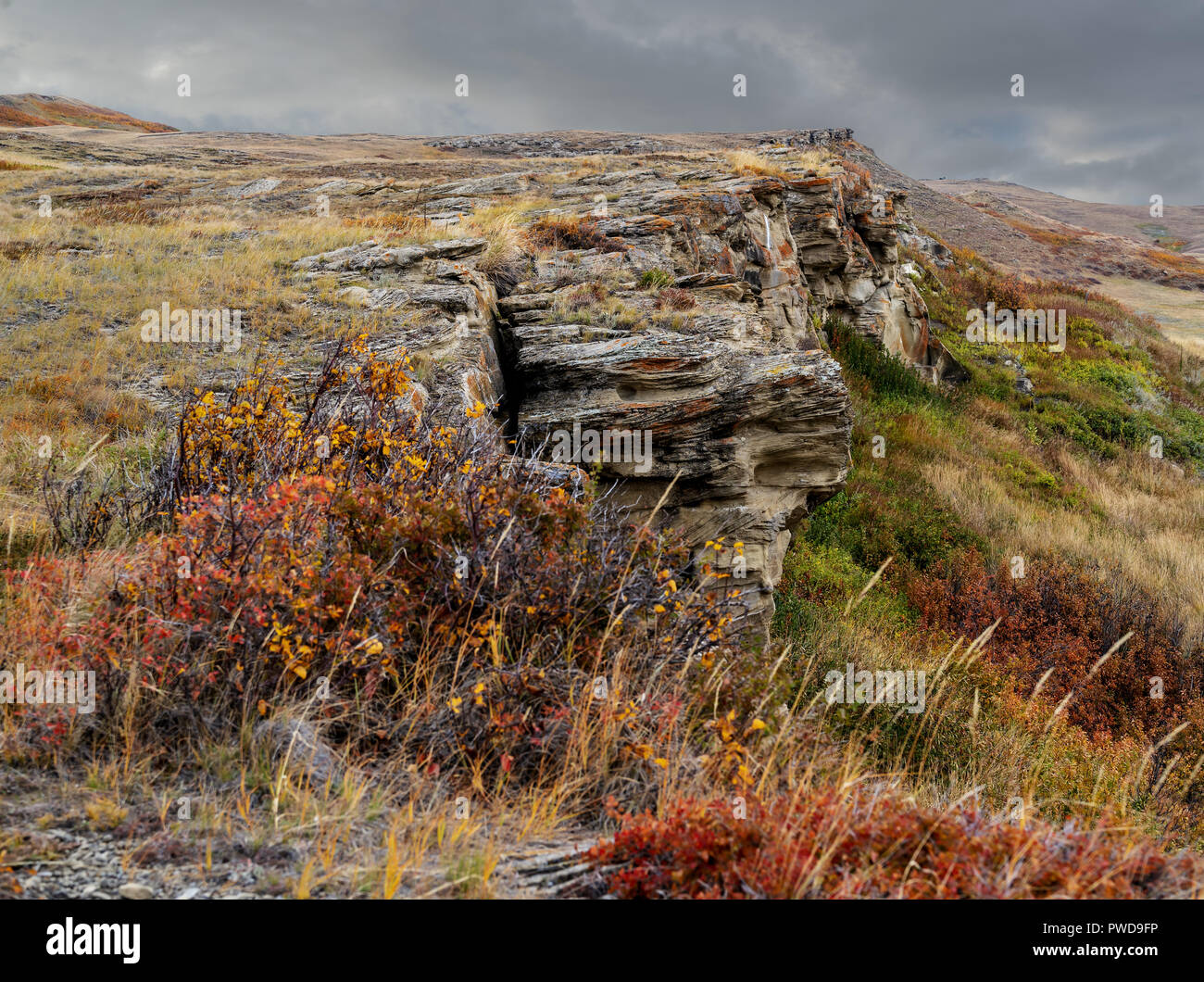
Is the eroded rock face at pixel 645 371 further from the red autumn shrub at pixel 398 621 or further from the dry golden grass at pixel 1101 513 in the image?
the dry golden grass at pixel 1101 513

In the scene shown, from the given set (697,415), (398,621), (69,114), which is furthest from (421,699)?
(69,114)

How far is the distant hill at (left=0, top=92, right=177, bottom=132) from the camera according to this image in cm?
6234

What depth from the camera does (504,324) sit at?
Answer: 9.80 metres

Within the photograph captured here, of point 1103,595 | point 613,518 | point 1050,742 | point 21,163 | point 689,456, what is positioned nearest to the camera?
point 613,518

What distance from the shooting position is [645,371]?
8.22 meters

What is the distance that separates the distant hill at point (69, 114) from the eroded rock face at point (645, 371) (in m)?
63.9

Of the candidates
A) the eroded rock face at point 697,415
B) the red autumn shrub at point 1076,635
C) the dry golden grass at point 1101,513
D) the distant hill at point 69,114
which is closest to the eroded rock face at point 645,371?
the eroded rock face at point 697,415

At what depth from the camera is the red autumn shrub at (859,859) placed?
237 cm

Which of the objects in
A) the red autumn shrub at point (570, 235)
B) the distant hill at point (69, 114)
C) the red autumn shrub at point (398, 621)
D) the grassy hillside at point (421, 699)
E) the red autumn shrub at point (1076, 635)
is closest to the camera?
the grassy hillside at point (421, 699)

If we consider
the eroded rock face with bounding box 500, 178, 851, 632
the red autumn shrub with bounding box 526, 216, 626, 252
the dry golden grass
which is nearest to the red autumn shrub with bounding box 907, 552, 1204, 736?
the dry golden grass

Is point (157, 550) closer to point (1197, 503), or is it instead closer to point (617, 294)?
point (617, 294)

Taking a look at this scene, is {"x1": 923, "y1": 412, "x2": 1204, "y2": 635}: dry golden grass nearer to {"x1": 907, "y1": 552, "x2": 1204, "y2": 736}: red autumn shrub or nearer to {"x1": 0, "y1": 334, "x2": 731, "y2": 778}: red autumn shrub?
{"x1": 907, "y1": 552, "x2": 1204, "y2": 736}: red autumn shrub
